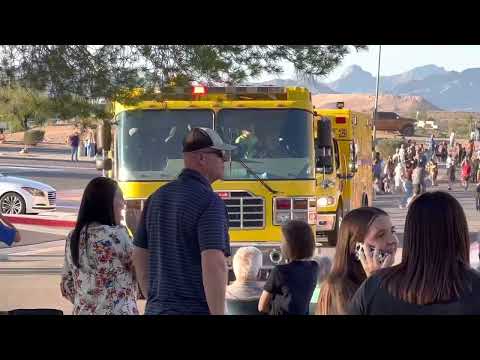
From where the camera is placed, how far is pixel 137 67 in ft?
27.5

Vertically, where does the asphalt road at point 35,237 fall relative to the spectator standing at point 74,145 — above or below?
below

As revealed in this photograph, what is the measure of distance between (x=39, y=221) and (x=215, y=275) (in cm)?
1888

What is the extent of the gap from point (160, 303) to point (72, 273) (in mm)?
814

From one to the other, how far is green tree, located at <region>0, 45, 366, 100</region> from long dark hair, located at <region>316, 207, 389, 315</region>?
3.61 metres

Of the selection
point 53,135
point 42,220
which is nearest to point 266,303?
point 42,220

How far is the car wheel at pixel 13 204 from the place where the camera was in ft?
73.8

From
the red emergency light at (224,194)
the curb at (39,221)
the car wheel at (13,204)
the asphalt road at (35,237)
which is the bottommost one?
the asphalt road at (35,237)

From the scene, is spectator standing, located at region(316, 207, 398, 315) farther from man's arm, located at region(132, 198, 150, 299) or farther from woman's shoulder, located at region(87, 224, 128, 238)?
woman's shoulder, located at region(87, 224, 128, 238)

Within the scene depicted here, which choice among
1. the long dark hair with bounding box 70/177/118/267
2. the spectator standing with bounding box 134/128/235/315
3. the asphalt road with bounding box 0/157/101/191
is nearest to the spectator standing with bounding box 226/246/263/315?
the long dark hair with bounding box 70/177/118/267

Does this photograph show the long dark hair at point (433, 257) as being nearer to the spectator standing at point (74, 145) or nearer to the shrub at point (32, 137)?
the spectator standing at point (74, 145)

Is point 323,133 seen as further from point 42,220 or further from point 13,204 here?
point 13,204

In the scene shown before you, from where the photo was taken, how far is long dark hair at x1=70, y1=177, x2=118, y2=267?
500 centimetres

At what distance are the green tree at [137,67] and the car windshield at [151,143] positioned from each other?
3313 millimetres

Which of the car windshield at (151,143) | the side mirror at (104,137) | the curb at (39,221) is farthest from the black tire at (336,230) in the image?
the curb at (39,221)
